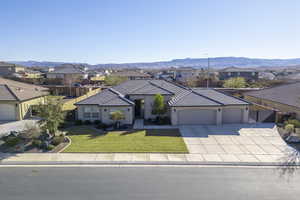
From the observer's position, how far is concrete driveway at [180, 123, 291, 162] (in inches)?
519

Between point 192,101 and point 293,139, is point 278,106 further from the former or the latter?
point 192,101

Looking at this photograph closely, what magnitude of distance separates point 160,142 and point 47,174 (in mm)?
7836

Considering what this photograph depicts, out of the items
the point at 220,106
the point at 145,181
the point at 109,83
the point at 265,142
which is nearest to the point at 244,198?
the point at 145,181

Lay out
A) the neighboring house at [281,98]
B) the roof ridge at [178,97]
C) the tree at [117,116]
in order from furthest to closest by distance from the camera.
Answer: the neighboring house at [281,98], the roof ridge at [178,97], the tree at [117,116]

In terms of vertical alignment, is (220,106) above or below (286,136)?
above

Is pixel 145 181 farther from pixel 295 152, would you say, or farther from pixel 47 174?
pixel 295 152

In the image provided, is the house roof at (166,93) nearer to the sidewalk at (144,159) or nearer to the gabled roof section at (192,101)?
the gabled roof section at (192,101)

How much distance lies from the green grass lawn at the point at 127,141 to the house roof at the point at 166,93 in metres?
3.59

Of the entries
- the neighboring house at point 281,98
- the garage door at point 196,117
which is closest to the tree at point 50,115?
the garage door at point 196,117

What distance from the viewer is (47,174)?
35.4ft

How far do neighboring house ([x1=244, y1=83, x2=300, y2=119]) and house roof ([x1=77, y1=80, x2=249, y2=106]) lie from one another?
196 inches

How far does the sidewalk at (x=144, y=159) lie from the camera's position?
40.1 feet

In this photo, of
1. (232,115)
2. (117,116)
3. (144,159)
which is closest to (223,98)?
(232,115)

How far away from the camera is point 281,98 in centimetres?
2445
